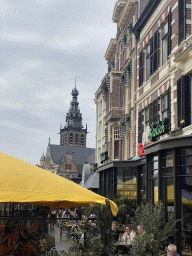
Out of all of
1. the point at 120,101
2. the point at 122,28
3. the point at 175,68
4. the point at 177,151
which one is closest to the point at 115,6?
the point at 122,28

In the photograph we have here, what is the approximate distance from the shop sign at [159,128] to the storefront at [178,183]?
2.43 m

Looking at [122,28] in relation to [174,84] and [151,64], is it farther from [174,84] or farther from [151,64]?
[174,84]

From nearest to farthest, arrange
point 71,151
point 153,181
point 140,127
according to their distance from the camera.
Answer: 1. point 153,181
2. point 140,127
3. point 71,151

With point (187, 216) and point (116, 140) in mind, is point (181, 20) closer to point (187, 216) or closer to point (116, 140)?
point (187, 216)

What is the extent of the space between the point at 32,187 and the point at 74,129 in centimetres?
13461

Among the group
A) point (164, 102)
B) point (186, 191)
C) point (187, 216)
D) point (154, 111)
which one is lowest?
point (187, 216)

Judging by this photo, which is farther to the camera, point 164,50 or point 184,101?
point 164,50

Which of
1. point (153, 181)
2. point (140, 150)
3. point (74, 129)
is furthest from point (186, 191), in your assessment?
point (74, 129)

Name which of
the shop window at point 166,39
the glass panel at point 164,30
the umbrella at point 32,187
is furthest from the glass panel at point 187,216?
the glass panel at point 164,30

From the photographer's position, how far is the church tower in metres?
139

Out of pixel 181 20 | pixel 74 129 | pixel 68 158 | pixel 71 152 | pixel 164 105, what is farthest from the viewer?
pixel 74 129

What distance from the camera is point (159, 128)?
48.8ft

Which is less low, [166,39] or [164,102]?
[166,39]

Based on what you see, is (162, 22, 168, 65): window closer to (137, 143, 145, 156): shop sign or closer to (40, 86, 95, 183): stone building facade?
(137, 143, 145, 156): shop sign
